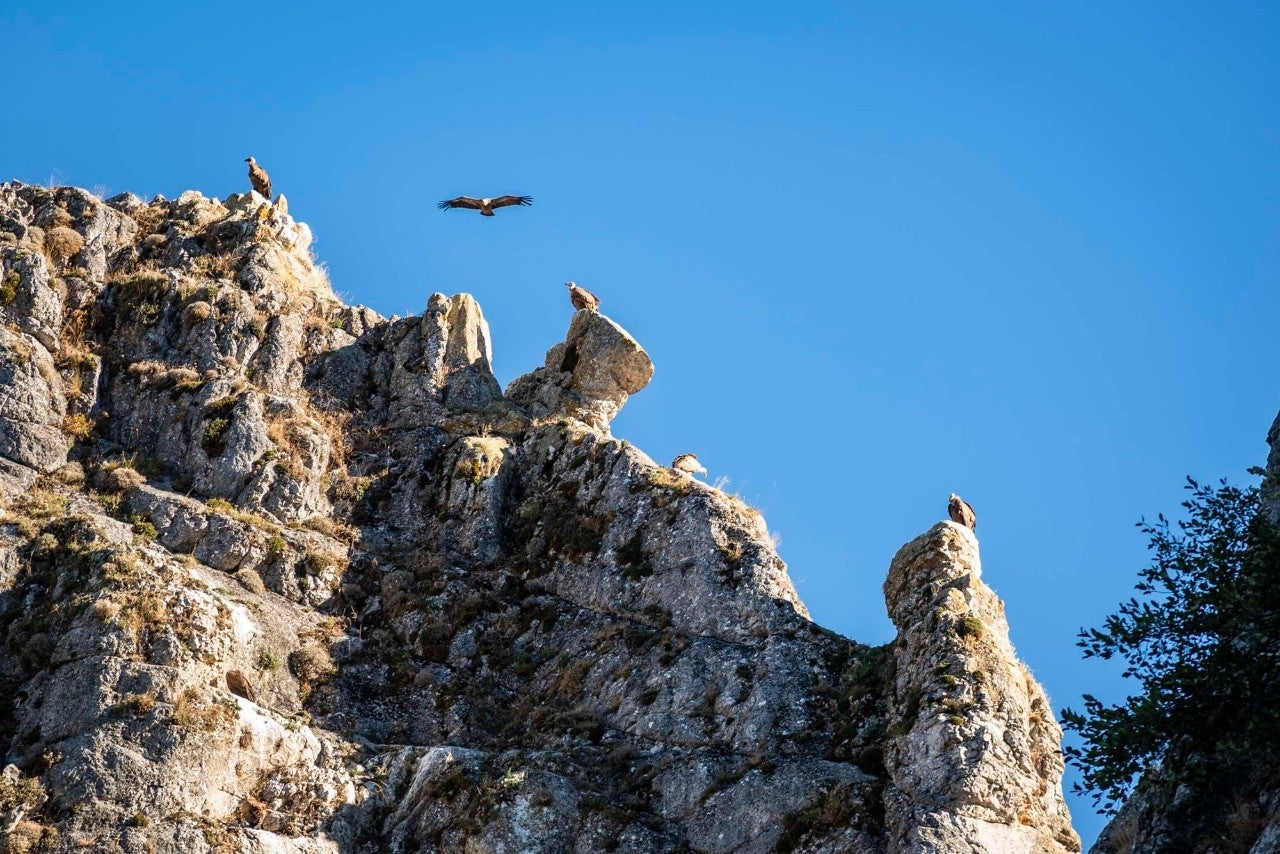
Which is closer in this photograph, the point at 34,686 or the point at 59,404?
the point at 34,686

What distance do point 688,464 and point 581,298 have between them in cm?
898

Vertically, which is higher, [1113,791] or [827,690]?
[827,690]

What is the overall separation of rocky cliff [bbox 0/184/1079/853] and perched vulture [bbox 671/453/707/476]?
9.31ft

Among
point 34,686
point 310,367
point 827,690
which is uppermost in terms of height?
point 310,367

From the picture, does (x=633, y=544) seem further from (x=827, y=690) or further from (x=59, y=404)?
(x=59, y=404)

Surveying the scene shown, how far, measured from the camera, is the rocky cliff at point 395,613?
30234 millimetres

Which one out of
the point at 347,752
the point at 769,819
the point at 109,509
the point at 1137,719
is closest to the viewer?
the point at 1137,719

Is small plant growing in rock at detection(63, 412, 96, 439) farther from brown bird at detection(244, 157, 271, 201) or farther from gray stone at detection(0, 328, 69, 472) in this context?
brown bird at detection(244, 157, 271, 201)

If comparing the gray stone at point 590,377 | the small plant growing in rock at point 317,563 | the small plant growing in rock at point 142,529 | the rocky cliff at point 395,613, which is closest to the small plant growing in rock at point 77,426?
the rocky cliff at point 395,613

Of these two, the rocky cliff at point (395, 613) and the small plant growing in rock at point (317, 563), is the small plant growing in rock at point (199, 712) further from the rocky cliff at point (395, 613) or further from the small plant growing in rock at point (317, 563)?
the small plant growing in rock at point (317, 563)

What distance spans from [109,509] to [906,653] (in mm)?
21185

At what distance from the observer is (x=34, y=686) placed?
31.6 m

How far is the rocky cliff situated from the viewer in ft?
99.2

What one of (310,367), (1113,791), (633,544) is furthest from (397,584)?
(1113,791)
